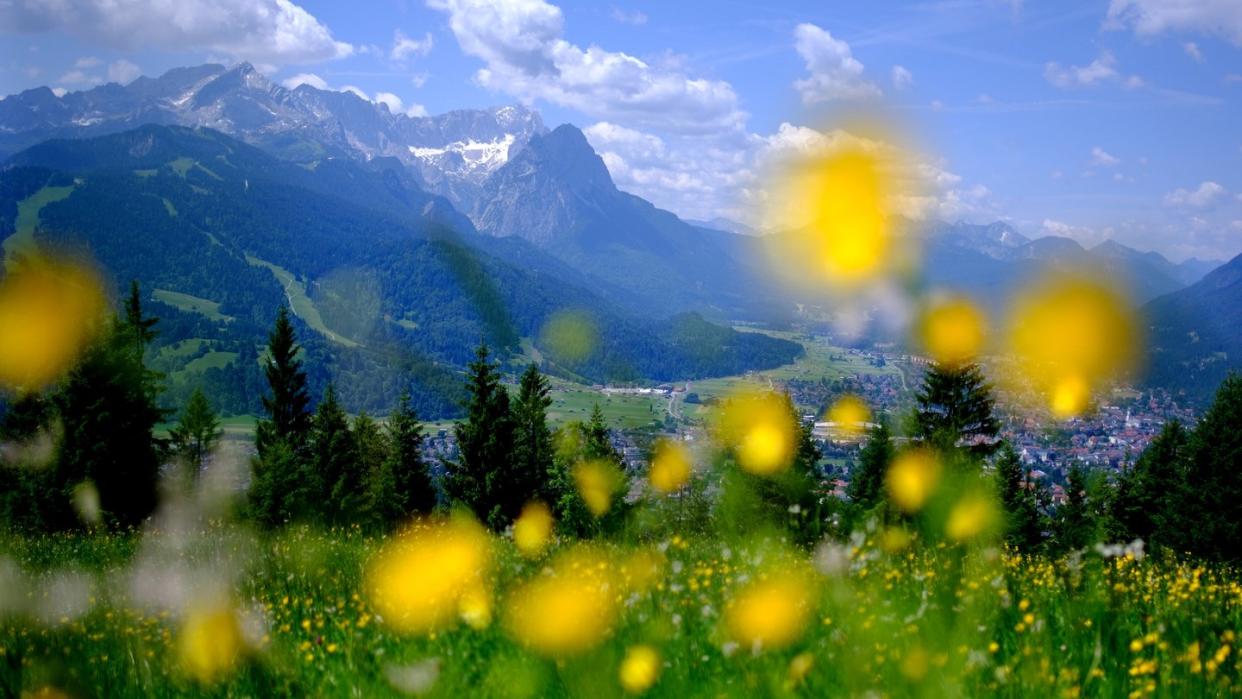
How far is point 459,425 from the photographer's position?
36.6m

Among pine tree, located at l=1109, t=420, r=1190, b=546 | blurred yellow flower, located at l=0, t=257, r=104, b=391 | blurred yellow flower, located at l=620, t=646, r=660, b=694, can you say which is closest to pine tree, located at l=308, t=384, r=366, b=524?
blurred yellow flower, located at l=0, t=257, r=104, b=391

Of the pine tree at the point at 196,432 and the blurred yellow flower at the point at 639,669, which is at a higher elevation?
the blurred yellow flower at the point at 639,669

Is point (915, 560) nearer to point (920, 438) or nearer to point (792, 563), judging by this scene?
point (792, 563)

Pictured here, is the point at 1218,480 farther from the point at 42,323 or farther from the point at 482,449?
the point at 42,323

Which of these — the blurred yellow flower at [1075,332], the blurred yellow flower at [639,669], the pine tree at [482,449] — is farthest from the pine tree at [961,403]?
the blurred yellow flower at [639,669]

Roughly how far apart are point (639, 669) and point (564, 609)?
1086mm

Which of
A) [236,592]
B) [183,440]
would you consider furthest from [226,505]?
[183,440]

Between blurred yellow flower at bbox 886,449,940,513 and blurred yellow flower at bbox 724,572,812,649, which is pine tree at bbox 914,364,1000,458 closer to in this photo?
blurred yellow flower at bbox 886,449,940,513

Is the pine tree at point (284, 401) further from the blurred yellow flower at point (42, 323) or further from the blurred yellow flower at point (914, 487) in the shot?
the blurred yellow flower at point (914, 487)

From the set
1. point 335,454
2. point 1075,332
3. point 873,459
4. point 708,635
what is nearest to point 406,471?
point 335,454

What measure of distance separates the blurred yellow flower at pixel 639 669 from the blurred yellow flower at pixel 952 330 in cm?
4125

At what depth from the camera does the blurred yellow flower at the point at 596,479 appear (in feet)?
112

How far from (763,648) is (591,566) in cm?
226

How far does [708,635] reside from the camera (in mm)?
4207
